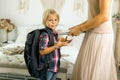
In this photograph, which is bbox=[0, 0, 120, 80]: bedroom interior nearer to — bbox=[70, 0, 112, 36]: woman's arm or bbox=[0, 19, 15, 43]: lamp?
bbox=[0, 19, 15, 43]: lamp

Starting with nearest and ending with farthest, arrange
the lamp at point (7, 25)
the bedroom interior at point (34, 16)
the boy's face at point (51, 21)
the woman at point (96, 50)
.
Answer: the woman at point (96, 50), the boy's face at point (51, 21), the bedroom interior at point (34, 16), the lamp at point (7, 25)

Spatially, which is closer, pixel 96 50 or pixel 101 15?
pixel 101 15

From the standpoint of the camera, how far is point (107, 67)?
1581mm

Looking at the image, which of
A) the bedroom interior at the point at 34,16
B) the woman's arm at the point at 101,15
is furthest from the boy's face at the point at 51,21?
the bedroom interior at the point at 34,16

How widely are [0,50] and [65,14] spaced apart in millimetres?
1419

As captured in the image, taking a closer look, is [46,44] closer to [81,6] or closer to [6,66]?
[6,66]

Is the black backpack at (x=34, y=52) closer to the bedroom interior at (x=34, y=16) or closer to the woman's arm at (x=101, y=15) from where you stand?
the woman's arm at (x=101, y=15)

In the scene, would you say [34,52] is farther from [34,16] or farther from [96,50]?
[34,16]

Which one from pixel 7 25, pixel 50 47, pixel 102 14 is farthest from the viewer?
pixel 7 25

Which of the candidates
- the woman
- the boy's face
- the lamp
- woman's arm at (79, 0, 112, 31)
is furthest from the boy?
the lamp

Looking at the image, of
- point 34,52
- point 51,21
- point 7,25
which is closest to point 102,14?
point 51,21

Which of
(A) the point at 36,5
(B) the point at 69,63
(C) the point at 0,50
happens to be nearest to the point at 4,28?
(A) the point at 36,5

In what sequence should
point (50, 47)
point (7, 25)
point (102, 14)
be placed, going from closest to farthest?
point (102, 14), point (50, 47), point (7, 25)

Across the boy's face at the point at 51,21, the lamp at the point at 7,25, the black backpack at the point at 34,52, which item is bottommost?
the black backpack at the point at 34,52
